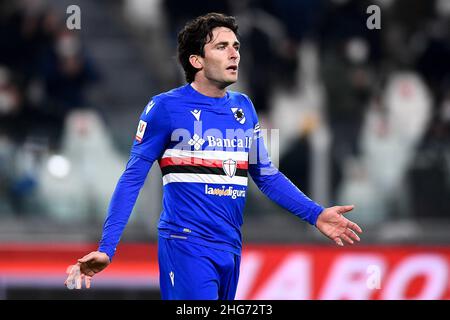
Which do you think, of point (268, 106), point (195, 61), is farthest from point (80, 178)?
point (195, 61)

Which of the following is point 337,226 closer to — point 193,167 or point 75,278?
point 193,167

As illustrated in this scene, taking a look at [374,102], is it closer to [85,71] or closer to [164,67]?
[164,67]

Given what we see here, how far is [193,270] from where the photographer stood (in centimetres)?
632

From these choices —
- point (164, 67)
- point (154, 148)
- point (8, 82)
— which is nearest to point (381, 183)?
point (164, 67)

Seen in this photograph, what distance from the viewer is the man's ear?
6.62 meters

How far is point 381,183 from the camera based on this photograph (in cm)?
1045

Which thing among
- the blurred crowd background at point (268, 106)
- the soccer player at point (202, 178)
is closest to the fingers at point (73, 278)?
the soccer player at point (202, 178)

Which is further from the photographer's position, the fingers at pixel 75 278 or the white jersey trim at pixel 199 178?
the white jersey trim at pixel 199 178

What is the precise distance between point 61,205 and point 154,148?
419 centimetres

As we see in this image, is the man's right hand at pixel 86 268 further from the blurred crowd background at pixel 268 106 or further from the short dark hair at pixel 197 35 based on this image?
the blurred crowd background at pixel 268 106

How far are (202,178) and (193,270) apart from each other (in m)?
0.52

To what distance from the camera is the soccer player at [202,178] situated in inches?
250
